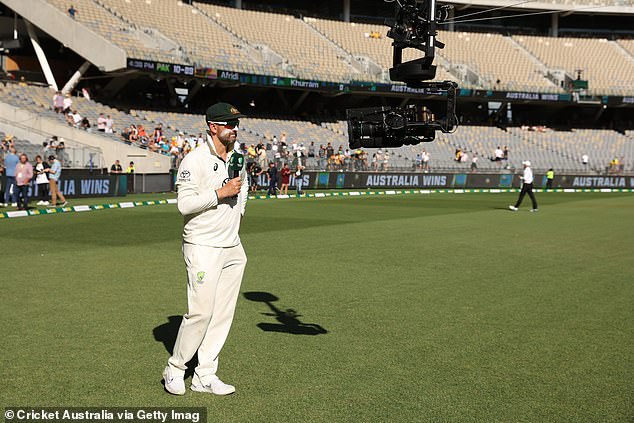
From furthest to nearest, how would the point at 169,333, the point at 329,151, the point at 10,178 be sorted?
the point at 329,151 → the point at 10,178 → the point at 169,333

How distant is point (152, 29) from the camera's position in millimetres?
48469

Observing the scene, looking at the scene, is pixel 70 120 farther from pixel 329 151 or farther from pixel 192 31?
pixel 192 31

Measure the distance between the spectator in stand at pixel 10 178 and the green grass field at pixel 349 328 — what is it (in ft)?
24.3

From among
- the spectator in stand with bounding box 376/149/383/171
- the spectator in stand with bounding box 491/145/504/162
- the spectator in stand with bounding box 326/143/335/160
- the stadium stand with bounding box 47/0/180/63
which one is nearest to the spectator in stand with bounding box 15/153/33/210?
the stadium stand with bounding box 47/0/180/63

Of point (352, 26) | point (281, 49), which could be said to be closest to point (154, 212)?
point (281, 49)

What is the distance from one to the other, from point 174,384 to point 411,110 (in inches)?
117

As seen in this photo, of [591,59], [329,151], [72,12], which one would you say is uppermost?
[591,59]

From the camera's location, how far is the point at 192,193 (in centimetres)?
601

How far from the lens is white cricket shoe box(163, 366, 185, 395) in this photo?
6027 mm

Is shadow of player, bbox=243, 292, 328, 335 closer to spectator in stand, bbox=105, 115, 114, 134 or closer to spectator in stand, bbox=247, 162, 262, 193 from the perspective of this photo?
spectator in stand, bbox=247, 162, 262, 193

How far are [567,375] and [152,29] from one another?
45.3 m

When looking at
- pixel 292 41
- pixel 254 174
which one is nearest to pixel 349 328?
pixel 254 174

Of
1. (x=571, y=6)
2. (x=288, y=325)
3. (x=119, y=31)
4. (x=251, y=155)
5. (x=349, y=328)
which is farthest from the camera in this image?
(x=571, y=6)

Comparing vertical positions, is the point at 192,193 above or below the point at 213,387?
above
